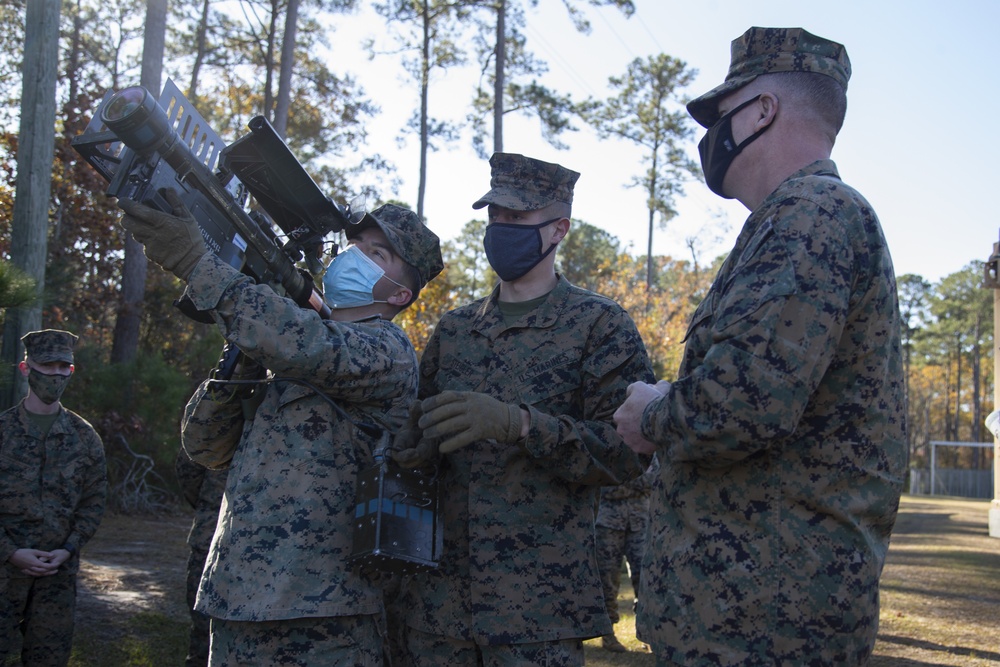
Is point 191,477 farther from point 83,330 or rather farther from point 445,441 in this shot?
point 83,330

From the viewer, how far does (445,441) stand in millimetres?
2635

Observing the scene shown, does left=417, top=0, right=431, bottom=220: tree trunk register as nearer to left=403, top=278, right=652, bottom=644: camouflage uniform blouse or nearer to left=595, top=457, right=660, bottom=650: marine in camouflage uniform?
left=595, top=457, right=660, bottom=650: marine in camouflage uniform

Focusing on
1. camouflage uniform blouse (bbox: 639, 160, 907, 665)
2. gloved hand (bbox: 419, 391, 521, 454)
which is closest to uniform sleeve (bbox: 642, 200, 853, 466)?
camouflage uniform blouse (bbox: 639, 160, 907, 665)

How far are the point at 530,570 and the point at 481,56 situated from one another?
856 inches

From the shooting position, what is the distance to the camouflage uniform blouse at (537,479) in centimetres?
288

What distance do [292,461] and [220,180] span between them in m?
0.99

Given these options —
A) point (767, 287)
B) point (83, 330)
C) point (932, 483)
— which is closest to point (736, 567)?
point (767, 287)

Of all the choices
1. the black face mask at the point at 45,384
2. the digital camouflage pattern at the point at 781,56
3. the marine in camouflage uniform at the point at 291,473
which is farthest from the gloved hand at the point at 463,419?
the black face mask at the point at 45,384

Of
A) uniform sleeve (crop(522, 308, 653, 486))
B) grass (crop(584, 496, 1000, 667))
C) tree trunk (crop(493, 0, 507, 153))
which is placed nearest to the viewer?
uniform sleeve (crop(522, 308, 653, 486))

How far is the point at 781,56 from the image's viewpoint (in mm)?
2207

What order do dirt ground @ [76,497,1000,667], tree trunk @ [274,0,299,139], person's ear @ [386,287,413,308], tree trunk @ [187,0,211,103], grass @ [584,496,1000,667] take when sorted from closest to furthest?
1. person's ear @ [386,287,413,308]
2. grass @ [584,496,1000,667]
3. dirt ground @ [76,497,1000,667]
4. tree trunk @ [274,0,299,139]
5. tree trunk @ [187,0,211,103]

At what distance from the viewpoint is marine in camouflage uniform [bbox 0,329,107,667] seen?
523 centimetres

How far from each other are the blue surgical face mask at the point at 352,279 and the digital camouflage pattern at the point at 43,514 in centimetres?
331

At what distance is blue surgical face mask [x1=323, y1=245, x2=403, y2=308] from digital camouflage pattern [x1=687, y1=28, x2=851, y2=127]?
138cm
